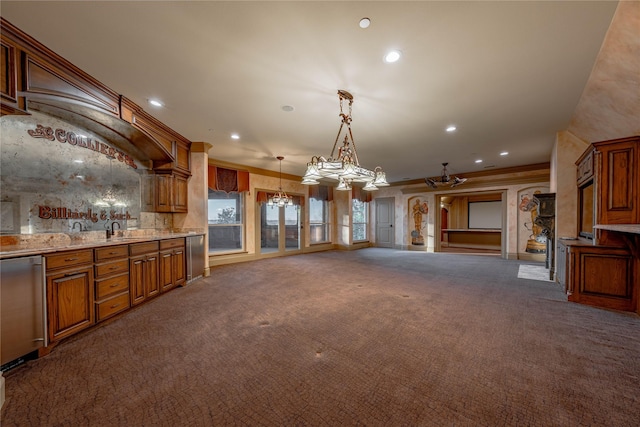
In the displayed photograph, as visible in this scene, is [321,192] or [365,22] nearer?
[365,22]

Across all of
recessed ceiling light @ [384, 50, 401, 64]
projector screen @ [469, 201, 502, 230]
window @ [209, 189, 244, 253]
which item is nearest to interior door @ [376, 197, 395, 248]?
projector screen @ [469, 201, 502, 230]

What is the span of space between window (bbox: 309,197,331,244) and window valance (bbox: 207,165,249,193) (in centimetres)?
280

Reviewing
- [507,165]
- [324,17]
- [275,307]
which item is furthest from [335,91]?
[507,165]

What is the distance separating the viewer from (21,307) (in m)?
1.94

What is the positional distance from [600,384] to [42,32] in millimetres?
5043

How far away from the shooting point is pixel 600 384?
1671mm

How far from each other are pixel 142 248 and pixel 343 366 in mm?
3015

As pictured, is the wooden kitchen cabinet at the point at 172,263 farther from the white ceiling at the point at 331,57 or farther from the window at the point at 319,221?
the window at the point at 319,221

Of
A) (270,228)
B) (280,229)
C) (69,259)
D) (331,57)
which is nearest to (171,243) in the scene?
(69,259)

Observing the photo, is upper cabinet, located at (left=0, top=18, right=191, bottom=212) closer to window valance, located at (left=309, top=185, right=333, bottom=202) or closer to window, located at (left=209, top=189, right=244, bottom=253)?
window, located at (left=209, top=189, right=244, bottom=253)

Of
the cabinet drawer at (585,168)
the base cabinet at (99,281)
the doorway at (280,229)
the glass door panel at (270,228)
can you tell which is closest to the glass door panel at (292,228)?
the doorway at (280,229)

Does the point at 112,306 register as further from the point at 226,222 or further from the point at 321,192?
the point at 321,192

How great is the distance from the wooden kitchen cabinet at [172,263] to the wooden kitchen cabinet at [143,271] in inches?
4.5

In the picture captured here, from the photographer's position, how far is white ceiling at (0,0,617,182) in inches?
69.1
